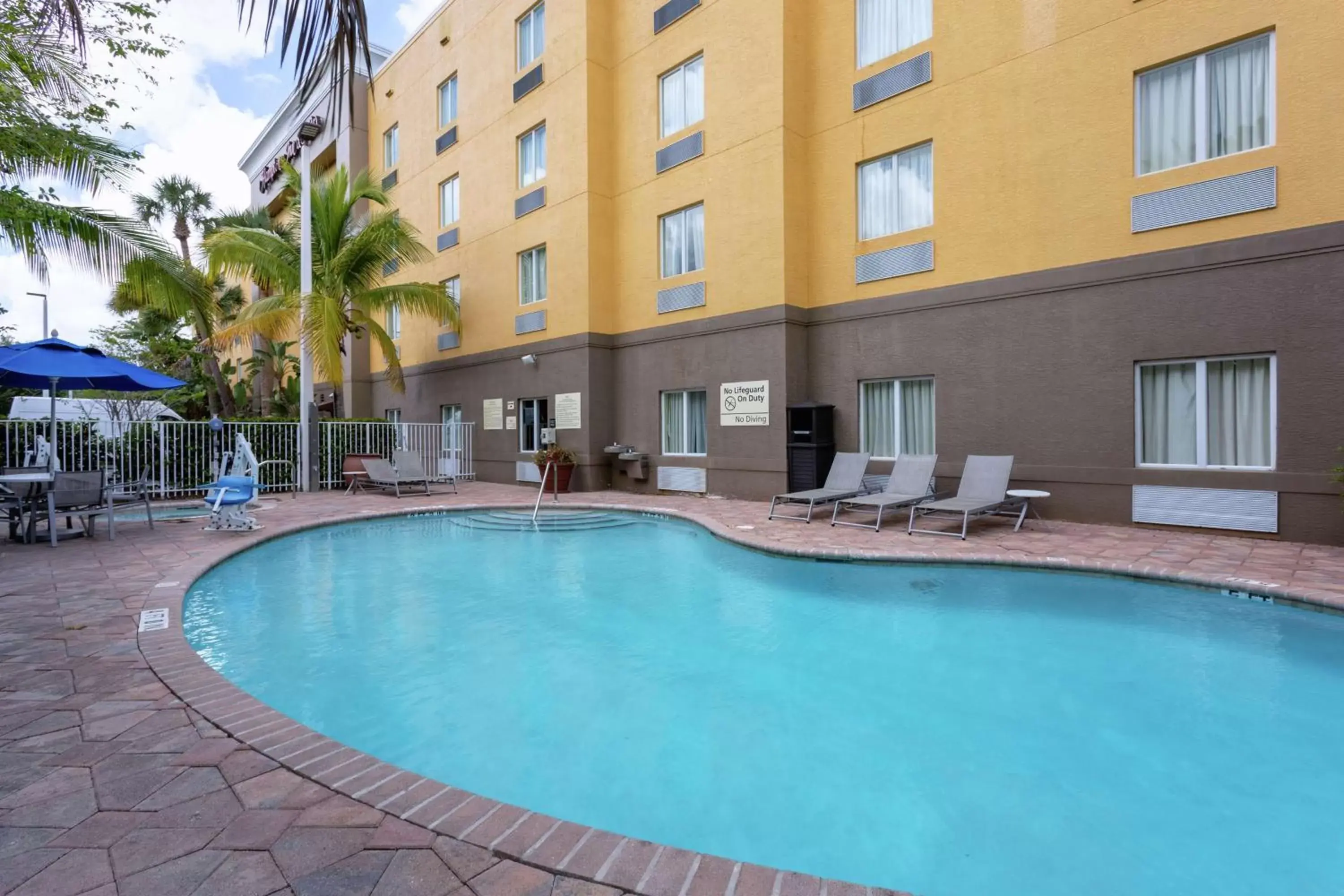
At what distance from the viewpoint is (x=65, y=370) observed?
836cm

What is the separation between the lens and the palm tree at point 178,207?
26312 millimetres

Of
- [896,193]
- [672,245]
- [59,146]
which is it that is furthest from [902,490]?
[59,146]

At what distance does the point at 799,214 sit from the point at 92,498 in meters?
11.1

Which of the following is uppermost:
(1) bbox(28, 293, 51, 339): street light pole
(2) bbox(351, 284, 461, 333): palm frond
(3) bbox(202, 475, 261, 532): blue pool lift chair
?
(1) bbox(28, 293, 51, 339): street light pole

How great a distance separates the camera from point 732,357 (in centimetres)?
1248

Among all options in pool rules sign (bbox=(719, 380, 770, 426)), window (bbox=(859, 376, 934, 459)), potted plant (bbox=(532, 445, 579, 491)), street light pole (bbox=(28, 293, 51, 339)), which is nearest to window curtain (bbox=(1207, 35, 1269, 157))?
window (bbox=(859, 376, 934, 459))

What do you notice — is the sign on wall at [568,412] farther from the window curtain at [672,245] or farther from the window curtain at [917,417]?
the window curtain at [917,417]

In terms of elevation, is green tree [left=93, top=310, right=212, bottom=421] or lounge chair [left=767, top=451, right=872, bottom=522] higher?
green tree [left=93, top=310, right=212, bottom=421]

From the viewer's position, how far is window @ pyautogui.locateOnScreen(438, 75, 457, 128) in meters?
18.6

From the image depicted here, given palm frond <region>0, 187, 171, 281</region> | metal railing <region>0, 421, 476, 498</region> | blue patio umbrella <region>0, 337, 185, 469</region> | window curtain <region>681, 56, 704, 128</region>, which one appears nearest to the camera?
palm frond <region>0, 187, 171, 281</region>

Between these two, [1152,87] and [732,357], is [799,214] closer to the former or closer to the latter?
[732,357]

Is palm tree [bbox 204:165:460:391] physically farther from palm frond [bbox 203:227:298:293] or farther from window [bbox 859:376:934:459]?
window [bbox 859:376:934:459]

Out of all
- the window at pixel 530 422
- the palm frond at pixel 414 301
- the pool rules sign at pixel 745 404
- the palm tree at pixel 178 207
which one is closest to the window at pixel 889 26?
the pool rules sign at pixel 745 404

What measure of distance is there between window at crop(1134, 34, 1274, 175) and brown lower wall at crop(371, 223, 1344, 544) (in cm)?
124
